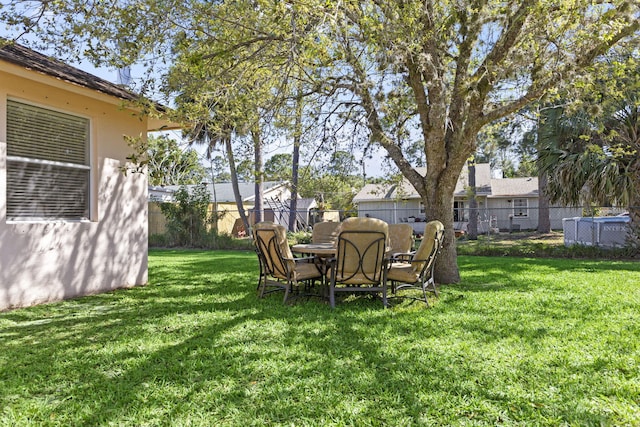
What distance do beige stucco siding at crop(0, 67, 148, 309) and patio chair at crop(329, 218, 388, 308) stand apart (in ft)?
10.6

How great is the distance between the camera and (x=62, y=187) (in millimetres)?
6480

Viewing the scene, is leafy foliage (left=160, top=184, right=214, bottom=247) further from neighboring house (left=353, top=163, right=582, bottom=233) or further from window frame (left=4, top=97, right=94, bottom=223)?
neighboring house (left=353, top=163, right=582, bottom=233)

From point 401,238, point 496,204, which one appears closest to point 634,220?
point 401,238

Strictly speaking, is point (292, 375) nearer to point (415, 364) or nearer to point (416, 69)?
point (415, 364)

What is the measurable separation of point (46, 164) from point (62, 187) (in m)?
0.42

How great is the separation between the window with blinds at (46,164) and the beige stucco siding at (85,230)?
0.14 metres

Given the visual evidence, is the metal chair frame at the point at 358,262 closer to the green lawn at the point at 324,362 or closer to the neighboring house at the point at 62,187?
the green lawn at the point at 324,362

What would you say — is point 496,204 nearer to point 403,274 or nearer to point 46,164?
point 403,274

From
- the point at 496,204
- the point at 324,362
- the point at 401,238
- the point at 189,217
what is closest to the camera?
the point at 324,362

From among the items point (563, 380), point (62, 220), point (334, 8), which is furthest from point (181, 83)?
point (563, 380)

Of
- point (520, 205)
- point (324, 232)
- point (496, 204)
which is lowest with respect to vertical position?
point (324, 232)

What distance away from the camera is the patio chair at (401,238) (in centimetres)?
770

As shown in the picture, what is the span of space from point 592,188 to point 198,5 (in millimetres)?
11544

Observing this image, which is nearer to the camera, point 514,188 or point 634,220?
point 634,220
